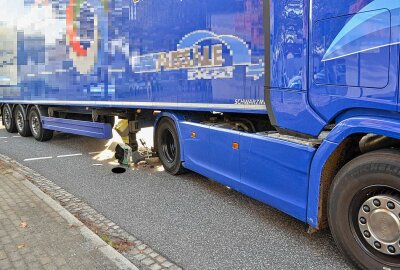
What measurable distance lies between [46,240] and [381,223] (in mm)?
3081

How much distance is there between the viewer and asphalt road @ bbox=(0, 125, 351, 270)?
367cm

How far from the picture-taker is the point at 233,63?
16.1ft

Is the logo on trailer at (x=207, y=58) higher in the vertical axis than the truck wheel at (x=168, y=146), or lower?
higher

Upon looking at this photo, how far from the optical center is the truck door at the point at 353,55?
9.47 ft

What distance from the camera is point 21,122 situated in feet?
37.8

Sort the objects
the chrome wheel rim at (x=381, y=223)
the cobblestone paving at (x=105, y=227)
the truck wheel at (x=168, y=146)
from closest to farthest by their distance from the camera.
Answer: the chrome wheel rim at (x=381, y=223) → the cobblestone paving at (x=105, y=227) → the truck wheel at (x=168, y=146)

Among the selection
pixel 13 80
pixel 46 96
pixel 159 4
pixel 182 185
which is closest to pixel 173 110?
pixel 182 185

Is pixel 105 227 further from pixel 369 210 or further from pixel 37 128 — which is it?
pixel 37 128

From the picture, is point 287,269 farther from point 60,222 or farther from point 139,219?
point 60,222

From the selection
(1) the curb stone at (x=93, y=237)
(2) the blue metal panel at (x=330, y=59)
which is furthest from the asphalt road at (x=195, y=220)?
(2) the blue metal panel at (x=330, y=59)

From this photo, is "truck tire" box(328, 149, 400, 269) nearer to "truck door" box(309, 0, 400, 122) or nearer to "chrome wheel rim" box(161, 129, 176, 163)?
"truck door" box(309, 0, 400, 122)

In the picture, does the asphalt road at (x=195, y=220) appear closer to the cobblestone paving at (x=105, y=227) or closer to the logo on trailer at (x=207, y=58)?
the cobblestone paving at (x=105, y=227)

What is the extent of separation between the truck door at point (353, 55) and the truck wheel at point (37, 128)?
8502mm

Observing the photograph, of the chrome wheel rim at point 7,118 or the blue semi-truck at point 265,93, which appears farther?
the chrome wheel rim at point 7,118
